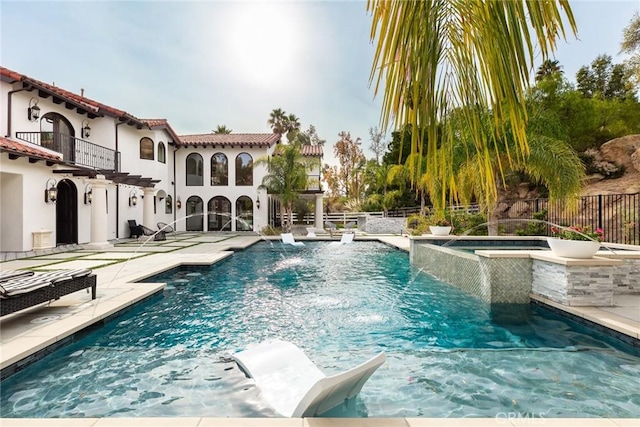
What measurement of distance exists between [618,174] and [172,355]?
2331 centimetres

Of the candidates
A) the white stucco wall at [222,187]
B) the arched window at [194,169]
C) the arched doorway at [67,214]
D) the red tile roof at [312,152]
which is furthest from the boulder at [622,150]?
the arched doorway at [67,214]

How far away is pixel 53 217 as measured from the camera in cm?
1298

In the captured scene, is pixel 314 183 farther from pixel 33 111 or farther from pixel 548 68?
pixel 548 68

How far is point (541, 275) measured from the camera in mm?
5766

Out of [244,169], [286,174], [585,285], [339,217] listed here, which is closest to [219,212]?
[244,169]

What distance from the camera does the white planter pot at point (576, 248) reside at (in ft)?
16.4

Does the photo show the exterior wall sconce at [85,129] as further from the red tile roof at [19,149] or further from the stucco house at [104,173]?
the red tile roof at [19,149]

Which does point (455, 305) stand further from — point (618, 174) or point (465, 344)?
point (618, 174)

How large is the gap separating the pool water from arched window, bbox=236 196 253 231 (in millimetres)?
17159

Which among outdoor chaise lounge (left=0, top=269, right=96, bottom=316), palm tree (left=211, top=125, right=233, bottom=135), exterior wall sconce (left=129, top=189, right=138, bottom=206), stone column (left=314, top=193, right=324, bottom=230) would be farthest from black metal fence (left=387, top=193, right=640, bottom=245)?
palm tree (left=211, top=125, right=233, bottom=135)

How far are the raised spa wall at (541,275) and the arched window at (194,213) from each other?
795 inches

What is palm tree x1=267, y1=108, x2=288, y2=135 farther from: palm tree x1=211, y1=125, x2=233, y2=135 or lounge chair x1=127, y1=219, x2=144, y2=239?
lounge chair x1=127, y1=219, x2=144, y2=239

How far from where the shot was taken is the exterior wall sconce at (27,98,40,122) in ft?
41.6

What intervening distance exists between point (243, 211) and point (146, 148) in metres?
7.57
